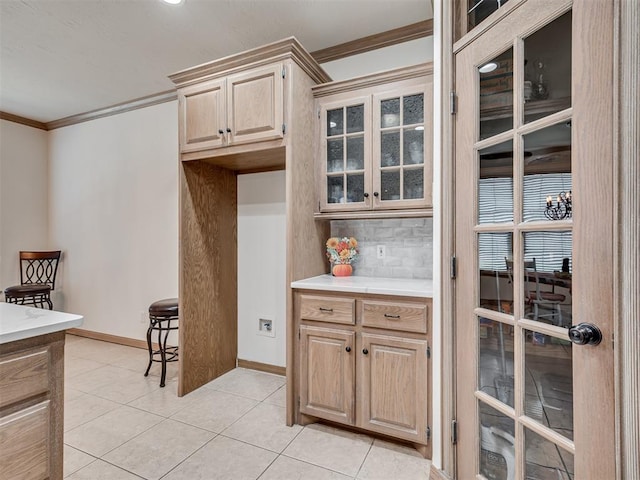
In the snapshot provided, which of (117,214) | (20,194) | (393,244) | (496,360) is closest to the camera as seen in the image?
(496,360)

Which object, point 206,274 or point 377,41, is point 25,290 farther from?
point 377,41

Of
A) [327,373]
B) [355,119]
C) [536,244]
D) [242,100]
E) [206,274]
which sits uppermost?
[242,100]

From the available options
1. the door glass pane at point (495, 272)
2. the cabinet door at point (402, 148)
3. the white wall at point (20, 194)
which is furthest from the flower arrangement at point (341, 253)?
the white wall at point (20, 194)

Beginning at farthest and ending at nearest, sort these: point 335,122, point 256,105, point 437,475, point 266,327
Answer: point 266,327
point 335,122
point 256,105
point 437,475

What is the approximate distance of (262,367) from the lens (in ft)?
9.64

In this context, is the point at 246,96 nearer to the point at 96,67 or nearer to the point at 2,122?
the point at 96,67

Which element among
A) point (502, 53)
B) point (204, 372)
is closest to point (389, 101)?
point (502, 53)

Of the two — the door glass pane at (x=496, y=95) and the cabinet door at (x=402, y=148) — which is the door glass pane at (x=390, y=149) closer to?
the cabinet door at (x=402, y=148)

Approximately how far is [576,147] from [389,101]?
1.35 metres

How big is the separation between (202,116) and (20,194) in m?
3.45

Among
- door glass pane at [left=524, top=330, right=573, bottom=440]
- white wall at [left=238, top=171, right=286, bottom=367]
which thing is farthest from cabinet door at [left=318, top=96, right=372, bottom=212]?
door glass pane at [left=524, top=330, right=573, bottom=440]

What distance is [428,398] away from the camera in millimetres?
1739

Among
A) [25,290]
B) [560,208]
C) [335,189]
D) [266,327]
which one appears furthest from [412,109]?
[25,290]

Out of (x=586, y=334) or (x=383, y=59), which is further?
(x=383, y=59)
